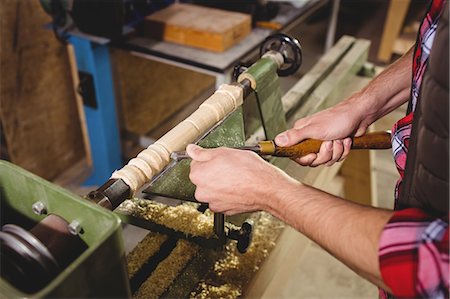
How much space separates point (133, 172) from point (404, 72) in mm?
610

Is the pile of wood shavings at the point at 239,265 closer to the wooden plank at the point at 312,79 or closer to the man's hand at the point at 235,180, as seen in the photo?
the man's hand at the point at 235,180

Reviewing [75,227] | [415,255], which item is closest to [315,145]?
[415,255]

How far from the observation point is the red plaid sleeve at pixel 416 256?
1.68ft

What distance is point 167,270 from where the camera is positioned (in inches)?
A: 33.0

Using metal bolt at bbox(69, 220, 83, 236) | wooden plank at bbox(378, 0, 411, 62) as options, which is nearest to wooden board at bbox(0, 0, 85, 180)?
metal bolt at bbox(69, 220, 83, 236)

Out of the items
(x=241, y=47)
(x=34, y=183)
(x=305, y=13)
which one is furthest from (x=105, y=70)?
(x=34, y=183)

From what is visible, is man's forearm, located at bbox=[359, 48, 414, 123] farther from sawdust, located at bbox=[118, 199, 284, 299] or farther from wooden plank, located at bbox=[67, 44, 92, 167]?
wooden plank, located at bbox=[67, 44, 92, 167]

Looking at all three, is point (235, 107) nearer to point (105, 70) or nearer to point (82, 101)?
point (105, 70)

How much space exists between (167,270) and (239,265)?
15cm

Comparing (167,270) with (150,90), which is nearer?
(167,270)

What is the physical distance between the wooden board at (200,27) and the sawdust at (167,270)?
111cm

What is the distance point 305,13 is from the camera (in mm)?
2322

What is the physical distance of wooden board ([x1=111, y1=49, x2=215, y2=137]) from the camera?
2450mm

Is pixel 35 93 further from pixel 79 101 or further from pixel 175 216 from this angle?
pixel 175 216
